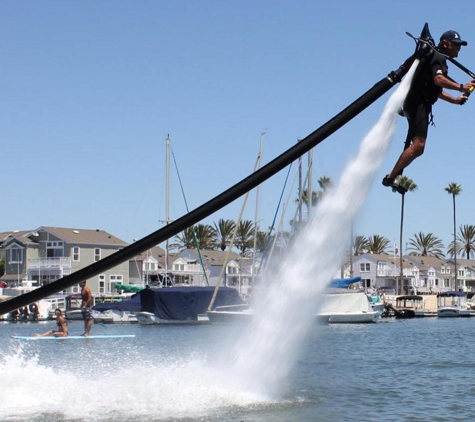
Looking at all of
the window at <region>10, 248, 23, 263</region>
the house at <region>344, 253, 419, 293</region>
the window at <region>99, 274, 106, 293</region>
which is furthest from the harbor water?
the house at <region>344, 253, 419, 293</region>

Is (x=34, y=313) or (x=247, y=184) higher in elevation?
(x=247, y=184)

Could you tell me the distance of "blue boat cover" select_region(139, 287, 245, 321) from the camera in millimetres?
62625

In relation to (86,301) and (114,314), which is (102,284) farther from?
(86,301)

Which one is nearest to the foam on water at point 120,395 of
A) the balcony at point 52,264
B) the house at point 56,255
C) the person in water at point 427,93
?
the person in water at point 427,93

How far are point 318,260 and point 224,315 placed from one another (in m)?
45.3

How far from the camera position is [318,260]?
40.8 ft

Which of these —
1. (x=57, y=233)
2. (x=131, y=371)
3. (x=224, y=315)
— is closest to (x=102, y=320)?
(x=224, y=315)

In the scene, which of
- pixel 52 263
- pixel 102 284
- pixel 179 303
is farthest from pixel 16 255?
pixel 179 303

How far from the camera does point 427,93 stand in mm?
10031

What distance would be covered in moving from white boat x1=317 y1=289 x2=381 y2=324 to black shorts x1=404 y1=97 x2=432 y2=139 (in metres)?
55.7

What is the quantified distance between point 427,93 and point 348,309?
58225mm

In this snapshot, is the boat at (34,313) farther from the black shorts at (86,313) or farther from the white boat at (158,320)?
the black shorts at (86,313)

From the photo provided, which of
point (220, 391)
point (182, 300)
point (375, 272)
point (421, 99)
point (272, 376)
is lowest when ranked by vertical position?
point (220, 391)

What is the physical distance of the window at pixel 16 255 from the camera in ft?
350
